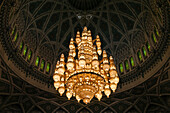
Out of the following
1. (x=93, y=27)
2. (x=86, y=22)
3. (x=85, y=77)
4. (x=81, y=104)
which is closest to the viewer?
(x=85, y=77)

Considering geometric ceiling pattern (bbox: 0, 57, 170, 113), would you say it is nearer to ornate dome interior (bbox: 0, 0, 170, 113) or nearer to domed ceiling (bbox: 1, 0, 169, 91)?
ornate dome interior (bbox: 0, 0, 170, 113)

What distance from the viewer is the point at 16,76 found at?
1565 cm

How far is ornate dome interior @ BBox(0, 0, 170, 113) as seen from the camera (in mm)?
15086

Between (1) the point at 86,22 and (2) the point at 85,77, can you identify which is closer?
(2) the point at 85,77

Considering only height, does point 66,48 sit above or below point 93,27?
below

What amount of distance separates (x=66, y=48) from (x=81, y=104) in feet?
21.2

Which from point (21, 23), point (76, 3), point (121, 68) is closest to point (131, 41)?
point (121, 68)

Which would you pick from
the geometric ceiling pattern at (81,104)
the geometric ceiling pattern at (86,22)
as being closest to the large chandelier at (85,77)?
the geometric ceiling pattern at (81,104)

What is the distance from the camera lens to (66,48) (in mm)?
21125

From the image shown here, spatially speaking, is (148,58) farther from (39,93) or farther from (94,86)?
(39,93)

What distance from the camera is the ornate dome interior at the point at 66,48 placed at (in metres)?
15.1

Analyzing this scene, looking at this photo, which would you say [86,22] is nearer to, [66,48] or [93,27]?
[93,27]

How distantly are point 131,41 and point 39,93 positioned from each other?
10.8 metres

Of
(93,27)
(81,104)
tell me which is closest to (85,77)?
(81,104)
